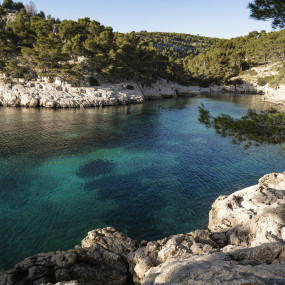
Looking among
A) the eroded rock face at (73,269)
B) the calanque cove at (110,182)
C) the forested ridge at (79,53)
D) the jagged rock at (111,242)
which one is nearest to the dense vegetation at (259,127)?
the calanque cove at (110,182)

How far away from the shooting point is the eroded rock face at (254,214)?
32.5 feet

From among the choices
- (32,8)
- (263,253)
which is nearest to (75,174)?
(263,253)

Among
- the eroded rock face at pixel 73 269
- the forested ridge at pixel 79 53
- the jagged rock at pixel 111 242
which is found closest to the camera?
the eroded rock face at pixel 73 269

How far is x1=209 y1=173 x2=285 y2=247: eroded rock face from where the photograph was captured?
9906 mm

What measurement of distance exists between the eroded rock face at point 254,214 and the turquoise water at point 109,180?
Result: 2364mm

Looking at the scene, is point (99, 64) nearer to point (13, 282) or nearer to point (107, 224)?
point (107, 224)

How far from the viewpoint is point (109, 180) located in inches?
810

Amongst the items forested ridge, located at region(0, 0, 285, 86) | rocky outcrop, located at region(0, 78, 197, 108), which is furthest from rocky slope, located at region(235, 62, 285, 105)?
rocky outcrop, located at region(0, 78, 197, 108)

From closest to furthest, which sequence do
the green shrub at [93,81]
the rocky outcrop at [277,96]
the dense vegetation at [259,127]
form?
the dense vegetation at [259,127], the green shrub at [93,81], the rocky outcrop at [277,96]

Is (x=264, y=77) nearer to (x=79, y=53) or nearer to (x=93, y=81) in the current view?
(x=93, y=81)

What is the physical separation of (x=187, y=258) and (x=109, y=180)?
13.7 m

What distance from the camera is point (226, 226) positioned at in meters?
12.5

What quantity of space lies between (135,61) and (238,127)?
79076mm

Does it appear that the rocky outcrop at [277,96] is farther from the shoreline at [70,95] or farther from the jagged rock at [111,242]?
the jagged rock at [111,242]
